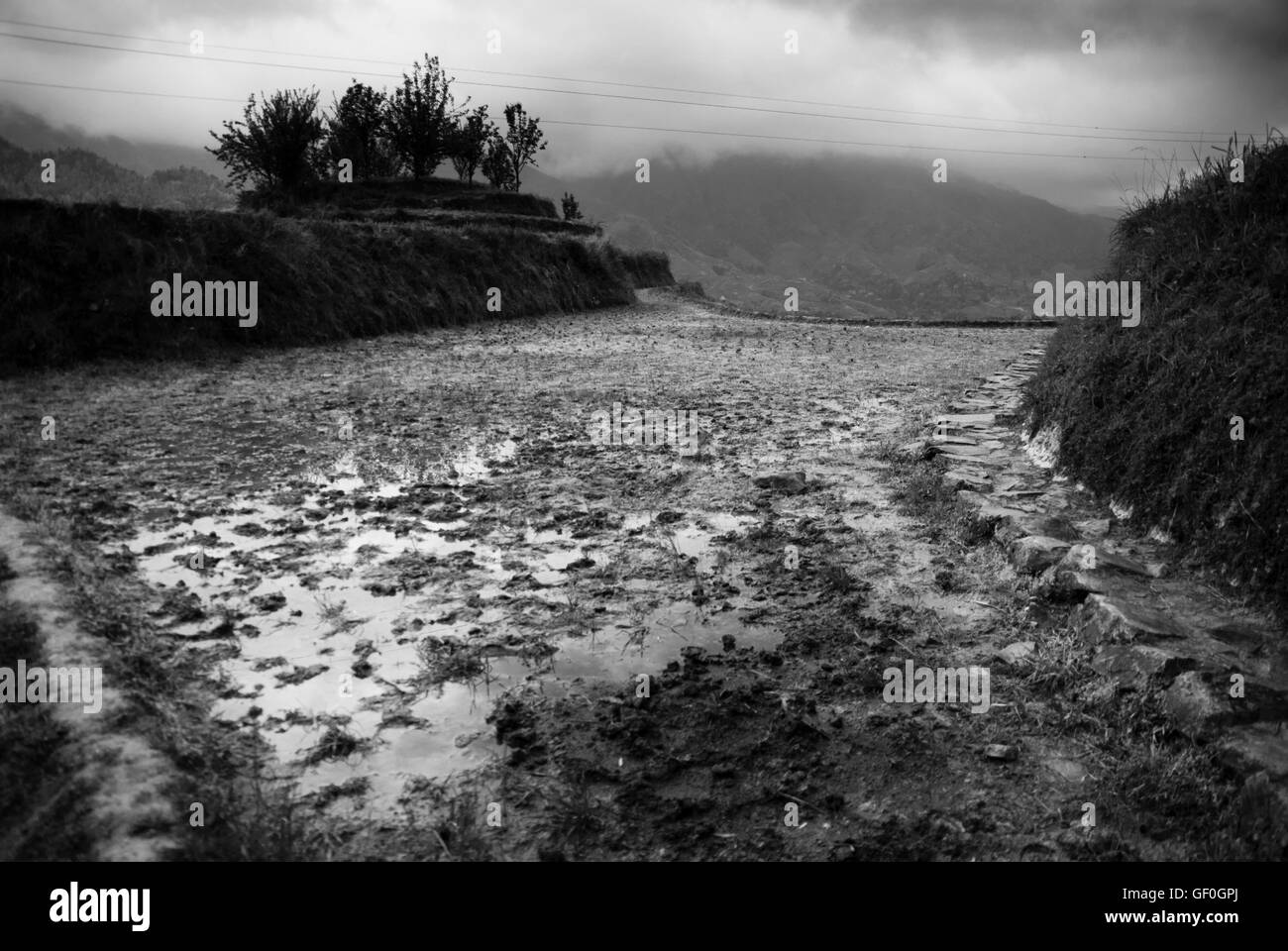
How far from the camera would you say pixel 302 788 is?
9.86 feet

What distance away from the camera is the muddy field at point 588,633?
2961 millimetres

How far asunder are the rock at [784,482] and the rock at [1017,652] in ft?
9.37

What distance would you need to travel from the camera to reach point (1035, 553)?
197 inches

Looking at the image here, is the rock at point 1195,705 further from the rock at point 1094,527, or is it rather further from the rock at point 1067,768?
the rock at point 1094,527

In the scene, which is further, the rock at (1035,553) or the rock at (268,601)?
the rock at (1035,553)

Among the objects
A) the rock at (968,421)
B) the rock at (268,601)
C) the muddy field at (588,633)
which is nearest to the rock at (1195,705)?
the muddy field at (588,633)

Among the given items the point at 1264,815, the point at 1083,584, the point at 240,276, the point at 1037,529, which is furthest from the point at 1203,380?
the point at 240,276

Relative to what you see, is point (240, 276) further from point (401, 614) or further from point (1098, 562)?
point (1098, 562)

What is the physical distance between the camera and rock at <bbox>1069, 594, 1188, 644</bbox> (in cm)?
392

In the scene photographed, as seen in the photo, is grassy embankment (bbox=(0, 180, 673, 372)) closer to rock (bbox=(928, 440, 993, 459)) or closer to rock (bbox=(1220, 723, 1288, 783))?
rock (bbox=(928, 440, 993, 459))

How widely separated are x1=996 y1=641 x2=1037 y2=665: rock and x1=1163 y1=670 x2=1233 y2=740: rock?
681 mm

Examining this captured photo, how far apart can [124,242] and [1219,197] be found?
14100 mm
